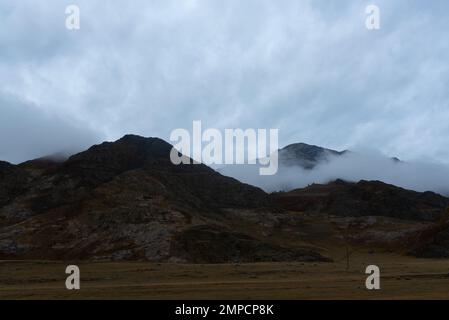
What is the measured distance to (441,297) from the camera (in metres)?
35.9

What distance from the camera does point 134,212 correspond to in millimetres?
107500

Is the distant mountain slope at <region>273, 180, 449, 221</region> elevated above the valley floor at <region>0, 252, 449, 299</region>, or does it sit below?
above

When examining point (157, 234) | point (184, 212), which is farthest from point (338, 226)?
point (157, 234)

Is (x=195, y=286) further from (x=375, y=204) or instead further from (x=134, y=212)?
(x=375, y=204)

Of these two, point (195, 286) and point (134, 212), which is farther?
point (134, 212)

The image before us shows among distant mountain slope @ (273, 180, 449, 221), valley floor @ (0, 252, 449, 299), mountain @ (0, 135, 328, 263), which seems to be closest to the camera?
valley floor @ (0, 252, 449, 299)

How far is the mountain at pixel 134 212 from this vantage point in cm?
9444

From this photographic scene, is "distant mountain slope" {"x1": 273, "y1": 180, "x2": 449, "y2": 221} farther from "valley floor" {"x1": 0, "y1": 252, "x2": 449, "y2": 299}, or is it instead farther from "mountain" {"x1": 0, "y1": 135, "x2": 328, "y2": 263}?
"valley floor" {"x1": 0, "y1": 252, "x2": 449, "y2": 299}

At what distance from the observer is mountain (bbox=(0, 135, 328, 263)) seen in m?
94.4

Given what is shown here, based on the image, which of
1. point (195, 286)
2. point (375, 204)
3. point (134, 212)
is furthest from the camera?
point (375, 204)

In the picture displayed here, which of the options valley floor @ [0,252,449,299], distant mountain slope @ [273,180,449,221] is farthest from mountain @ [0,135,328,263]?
distant mountain slope @ [273,180,449,221]

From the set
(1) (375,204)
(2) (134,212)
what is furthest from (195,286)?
(1) (375,204)

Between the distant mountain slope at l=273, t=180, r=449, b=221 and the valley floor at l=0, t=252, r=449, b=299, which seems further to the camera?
the distant mountain slope at l=273, t=180, r=449, b=221

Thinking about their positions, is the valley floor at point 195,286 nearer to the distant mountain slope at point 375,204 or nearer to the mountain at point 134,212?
the mountain at point 134,212
